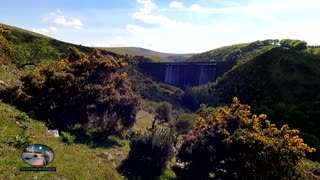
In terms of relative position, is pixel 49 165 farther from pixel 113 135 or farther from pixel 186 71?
pixel 186 71

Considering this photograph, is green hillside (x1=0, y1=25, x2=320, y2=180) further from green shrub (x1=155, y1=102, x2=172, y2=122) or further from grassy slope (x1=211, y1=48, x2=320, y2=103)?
grassy slope (x1=211, y1=48, x2=320, y2=103)

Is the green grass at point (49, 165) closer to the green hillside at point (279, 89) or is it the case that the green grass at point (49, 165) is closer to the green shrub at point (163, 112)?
the green shrub at point (163, 112)

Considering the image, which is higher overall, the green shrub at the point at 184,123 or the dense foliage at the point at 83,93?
the dense foliage at the point at 83,93

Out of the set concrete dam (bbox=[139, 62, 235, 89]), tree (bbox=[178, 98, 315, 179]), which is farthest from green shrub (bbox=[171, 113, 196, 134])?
concrete dam (bbox=[139, 62, 235, 89])

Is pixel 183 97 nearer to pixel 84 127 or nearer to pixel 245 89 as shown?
pixel 245 89

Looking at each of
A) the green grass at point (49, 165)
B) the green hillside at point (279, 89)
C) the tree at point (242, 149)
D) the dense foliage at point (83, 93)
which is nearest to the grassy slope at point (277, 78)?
the green hillside at point (279, 89)

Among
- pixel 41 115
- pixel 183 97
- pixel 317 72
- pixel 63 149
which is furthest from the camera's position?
pixel 183 97

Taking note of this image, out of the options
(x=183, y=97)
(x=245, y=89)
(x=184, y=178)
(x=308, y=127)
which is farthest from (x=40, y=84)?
(x=183, y=97)
